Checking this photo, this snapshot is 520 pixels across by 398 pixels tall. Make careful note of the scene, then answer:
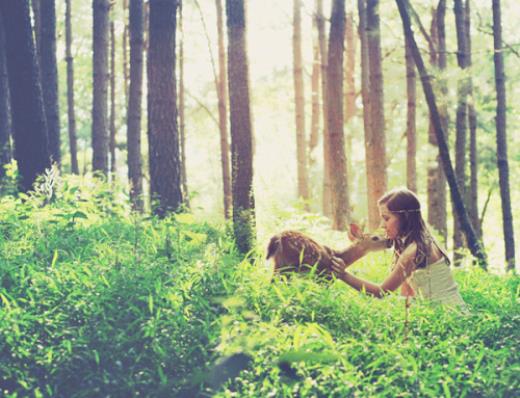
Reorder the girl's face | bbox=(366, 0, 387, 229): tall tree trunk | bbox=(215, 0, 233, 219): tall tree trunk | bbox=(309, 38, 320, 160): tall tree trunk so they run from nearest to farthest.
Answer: the girl's face < bbox=(366, 0, 387, 229): tall tree trunk < bbox=(215, 0, 233, 219): tall tree trunk < bbox=(309, 38, 320, 160): tall tree trunk

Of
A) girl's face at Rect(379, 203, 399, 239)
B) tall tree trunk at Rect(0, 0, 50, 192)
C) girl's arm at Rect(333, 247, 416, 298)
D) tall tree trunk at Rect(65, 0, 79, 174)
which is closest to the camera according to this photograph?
girl's arm at Rect(333, 247, 416, 298)

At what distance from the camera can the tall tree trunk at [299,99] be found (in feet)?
70.0

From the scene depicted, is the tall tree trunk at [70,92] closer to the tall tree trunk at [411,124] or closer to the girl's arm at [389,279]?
the tall tree trunk at [411,124]

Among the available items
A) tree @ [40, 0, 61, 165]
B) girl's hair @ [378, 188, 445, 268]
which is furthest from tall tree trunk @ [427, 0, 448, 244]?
girl's hair @ [378, 188, 445, 268]

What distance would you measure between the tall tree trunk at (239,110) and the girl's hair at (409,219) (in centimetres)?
254

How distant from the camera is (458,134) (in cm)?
1389

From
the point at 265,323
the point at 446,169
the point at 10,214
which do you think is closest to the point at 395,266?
the point at 265,323

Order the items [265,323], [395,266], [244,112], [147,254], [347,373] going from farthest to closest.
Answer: [244,112], [147,254], [395,266], [265,323], [347,373]

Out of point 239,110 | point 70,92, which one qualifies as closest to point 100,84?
point 70,92

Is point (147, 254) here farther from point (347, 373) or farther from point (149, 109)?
point (149, 109)

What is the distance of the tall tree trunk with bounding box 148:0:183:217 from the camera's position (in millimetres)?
10492

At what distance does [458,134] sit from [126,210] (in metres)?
6.86

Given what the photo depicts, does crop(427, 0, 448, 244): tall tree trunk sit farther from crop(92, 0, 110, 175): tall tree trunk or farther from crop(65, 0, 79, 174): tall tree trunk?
crop(65, 0, 79, 174): tall tree trunk

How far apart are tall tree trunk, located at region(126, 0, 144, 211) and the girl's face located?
7819 mm
